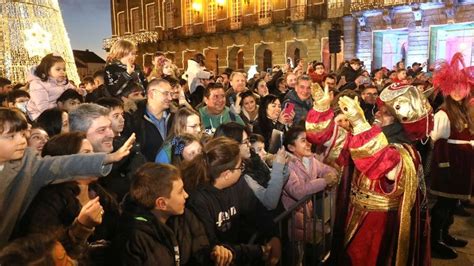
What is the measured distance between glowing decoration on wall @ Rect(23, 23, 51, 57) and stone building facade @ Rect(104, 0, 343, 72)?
20143 millimetres

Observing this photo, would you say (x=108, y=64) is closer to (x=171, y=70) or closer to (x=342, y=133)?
(x=171, y=70)

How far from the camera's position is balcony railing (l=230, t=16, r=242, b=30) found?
32.8 metres

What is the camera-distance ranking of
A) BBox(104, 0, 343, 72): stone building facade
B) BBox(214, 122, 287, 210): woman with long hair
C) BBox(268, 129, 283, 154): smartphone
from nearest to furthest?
BBox(214, 122, 287, 210): woman with long hair < BBox(268, 129, 283, 154): smartphone < BBox(104, 0, 343, 72): stone building facade

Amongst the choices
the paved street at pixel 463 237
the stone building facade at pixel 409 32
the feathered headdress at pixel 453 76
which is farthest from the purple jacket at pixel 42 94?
the stone building facade at pixel 409 32

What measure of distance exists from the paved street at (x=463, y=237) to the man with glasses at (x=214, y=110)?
308cm

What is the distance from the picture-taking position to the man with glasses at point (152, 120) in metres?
4.35

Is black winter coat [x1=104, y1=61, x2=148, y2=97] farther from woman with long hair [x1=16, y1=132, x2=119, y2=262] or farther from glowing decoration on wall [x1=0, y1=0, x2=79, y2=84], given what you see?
glowing decoration on wall [x1=0, y1=0, x2=79, y2=84]

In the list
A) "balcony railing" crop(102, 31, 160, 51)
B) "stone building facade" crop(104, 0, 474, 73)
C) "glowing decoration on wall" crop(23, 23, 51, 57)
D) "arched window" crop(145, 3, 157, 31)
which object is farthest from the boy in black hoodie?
"arched window" crop(145, 3, 157, 31)

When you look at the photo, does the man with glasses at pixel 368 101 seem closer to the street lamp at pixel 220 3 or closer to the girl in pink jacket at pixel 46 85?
the girl in pink jacket at pixel 46 85

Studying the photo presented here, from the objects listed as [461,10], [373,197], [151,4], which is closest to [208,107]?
[373,197]

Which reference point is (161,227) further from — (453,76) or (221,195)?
(453,76)

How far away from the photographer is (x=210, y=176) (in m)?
3.07

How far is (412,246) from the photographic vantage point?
3.46 meters

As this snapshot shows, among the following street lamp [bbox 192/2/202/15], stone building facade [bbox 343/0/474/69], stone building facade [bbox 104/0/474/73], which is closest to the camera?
stone building facade [bbox 343/0/474/69]
